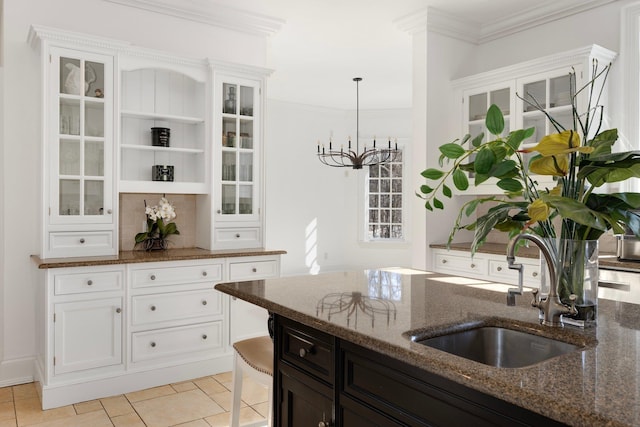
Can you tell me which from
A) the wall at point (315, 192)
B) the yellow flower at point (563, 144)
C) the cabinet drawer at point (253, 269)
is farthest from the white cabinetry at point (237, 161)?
the wall at point (315, 192)

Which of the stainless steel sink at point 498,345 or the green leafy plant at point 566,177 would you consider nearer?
the green leafy plant at point 566,177

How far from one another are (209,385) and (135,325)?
668mm

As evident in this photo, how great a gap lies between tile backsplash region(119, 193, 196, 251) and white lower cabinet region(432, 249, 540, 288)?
2097 mm

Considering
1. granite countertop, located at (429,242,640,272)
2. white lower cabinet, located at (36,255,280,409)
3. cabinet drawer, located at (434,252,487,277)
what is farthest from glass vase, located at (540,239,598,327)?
cabinet drawer, located at (434,252,487,277)

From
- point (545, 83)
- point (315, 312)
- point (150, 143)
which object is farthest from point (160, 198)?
point (545, 83)

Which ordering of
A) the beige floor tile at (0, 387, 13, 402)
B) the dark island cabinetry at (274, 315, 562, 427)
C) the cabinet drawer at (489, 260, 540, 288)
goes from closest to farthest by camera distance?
the dark island cabinetry at (274, 315, 562, 427), the beige floor tile at (0, 387, 13, 402), the cabinet drawer at (489, 260, 540, 288)

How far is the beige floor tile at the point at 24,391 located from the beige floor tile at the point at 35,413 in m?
0.08

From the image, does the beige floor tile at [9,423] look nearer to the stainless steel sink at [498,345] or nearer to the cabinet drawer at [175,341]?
the cabinet drawer at [175,341]

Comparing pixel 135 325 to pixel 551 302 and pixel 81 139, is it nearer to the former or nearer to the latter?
pixel 81 139

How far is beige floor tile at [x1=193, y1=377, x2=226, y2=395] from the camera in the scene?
11.1 feet

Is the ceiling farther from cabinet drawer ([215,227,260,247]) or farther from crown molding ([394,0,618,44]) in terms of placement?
cabinet drawer ([215,227,260,247])

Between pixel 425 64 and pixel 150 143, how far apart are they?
2399 mm

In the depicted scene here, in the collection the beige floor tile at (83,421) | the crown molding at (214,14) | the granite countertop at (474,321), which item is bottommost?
the beige floor tile at (83,421)

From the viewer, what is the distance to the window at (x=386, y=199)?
8.33 metres
